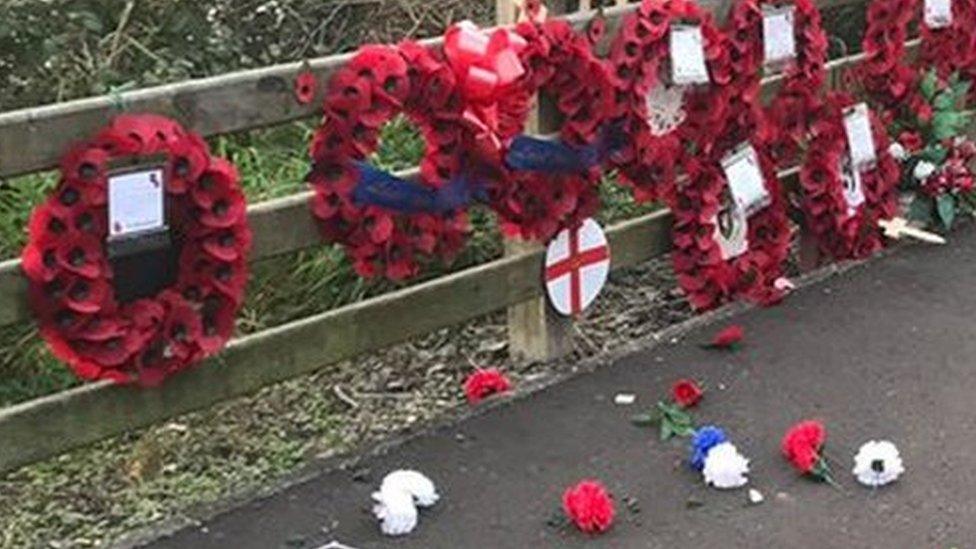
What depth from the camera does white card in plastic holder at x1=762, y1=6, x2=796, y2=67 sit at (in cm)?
555

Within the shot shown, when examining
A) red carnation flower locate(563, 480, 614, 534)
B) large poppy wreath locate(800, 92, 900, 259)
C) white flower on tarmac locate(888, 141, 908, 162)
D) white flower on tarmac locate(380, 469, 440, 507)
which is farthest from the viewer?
white flower on tarmac locate(888, 141, 908, 162)

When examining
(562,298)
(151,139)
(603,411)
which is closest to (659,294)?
(562,298)

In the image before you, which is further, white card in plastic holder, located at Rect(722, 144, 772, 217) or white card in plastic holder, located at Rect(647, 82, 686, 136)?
white card in plastic holder, located at Rect(722, 144, 772, 217)

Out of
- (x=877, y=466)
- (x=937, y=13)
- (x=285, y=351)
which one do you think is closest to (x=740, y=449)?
(x=877, y=466)

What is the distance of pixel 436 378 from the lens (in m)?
5.38

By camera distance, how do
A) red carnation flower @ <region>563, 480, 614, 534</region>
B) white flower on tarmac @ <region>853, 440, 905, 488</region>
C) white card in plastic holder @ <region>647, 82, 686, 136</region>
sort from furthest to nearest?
white card in plastic holder @ <region>647, 82, 686, 136</region>, white flower on tarmac @ <region>853, 440, 905, 488</region>, red carnation flower @ <region>563, 480, 614, 534</region>

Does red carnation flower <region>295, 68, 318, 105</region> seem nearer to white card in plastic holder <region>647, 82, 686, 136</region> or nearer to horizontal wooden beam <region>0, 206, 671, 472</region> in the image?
horizontal wooden beam <region>0, 206, 671, 472</region>

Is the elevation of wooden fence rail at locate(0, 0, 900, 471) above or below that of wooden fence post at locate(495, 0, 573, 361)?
above

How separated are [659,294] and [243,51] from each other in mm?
1883

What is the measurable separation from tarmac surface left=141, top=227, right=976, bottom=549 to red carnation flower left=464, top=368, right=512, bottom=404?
0.10m

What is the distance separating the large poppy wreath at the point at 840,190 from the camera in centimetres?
588

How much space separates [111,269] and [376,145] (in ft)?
2.88

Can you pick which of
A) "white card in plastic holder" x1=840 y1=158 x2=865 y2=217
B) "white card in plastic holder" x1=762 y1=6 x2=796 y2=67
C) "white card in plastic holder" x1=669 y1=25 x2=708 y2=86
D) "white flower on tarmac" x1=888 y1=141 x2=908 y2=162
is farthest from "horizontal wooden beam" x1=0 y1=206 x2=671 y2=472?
"white flower on tarmac" x1=888 y1=141 x2=908 y2=162

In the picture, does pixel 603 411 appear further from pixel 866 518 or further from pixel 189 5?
pixel 189 5
